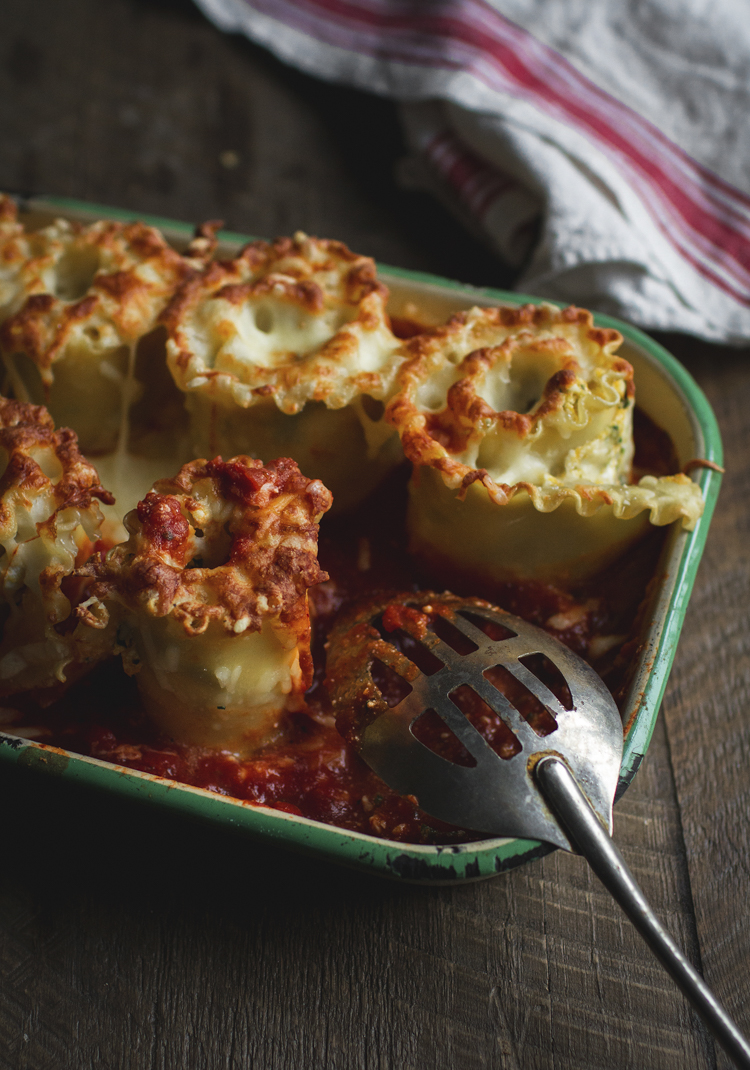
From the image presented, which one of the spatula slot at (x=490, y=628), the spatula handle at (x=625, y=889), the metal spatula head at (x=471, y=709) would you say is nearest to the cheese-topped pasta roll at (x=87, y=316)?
the metal spatula head at (x=471, y=709)

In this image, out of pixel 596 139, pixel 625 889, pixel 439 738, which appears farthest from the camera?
pixel 596 139

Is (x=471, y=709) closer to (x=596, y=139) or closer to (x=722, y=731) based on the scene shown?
(x=722, y=731)

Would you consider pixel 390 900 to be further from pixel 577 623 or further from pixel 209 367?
pixel 209 367

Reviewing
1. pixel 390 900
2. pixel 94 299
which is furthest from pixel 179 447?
pixel 390 900

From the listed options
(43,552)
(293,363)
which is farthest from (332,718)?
(293,363)

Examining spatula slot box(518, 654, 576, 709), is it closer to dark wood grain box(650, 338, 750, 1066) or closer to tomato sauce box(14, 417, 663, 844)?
tomato sauce box(14, 417, 663, 844)
